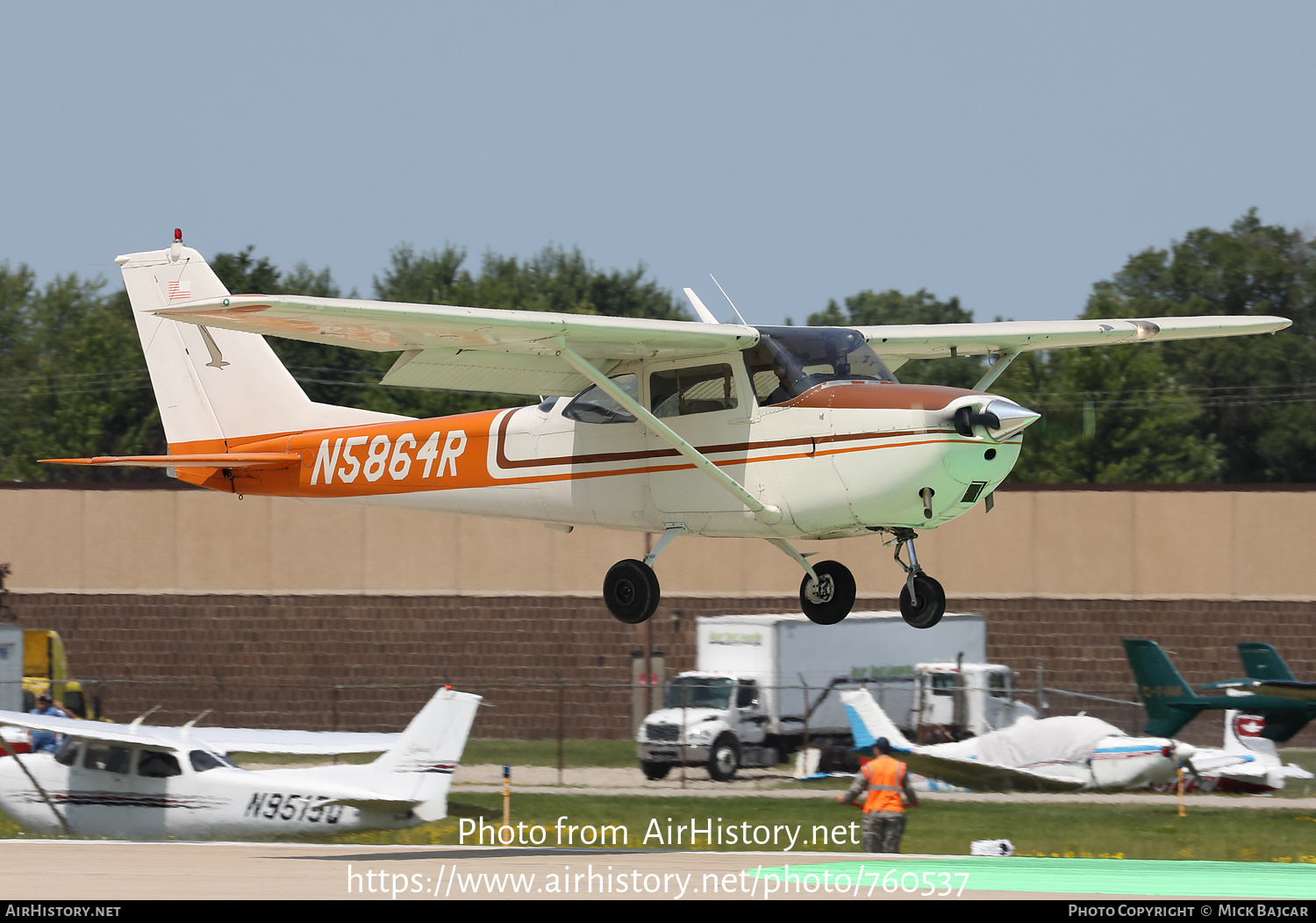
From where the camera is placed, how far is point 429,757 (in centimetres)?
2136

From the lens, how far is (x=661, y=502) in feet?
47.7

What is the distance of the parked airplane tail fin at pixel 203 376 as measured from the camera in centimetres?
1758

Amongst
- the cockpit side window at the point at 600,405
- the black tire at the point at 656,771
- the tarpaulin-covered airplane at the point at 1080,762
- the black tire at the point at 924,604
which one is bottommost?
the black tire at the point at 656,771

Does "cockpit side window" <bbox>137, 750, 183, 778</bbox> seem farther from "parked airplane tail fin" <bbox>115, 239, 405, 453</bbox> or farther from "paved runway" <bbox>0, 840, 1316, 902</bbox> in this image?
"parked airplane tail fin" <bbox>115, 239, 405, 453</bbox>

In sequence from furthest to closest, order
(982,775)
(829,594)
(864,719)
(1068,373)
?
(1068,373) → (982,775) → (864,719) → (829,594)

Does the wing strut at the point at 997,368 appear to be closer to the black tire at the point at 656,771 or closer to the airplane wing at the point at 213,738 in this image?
the airplane wing at the point at 213,738

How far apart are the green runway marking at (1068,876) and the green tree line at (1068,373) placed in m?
33.6

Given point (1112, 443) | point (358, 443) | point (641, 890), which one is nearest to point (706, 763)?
point (641, 890)

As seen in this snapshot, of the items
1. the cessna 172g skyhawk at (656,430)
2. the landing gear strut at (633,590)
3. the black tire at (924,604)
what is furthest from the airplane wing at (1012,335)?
the landing gear strut at (633,590)

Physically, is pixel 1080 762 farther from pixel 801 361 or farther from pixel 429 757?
pixel 801 361

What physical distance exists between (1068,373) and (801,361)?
1988 inches

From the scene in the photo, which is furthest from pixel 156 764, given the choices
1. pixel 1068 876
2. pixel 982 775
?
pixel 982 775

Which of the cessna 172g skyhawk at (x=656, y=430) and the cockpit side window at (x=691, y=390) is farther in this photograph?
the cockpit side window at (x=691, y=390)

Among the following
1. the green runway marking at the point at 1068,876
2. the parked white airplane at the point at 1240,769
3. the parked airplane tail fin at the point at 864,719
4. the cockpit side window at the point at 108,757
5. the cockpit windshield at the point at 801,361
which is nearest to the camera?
the cockpit windshield at the point at 801,361
